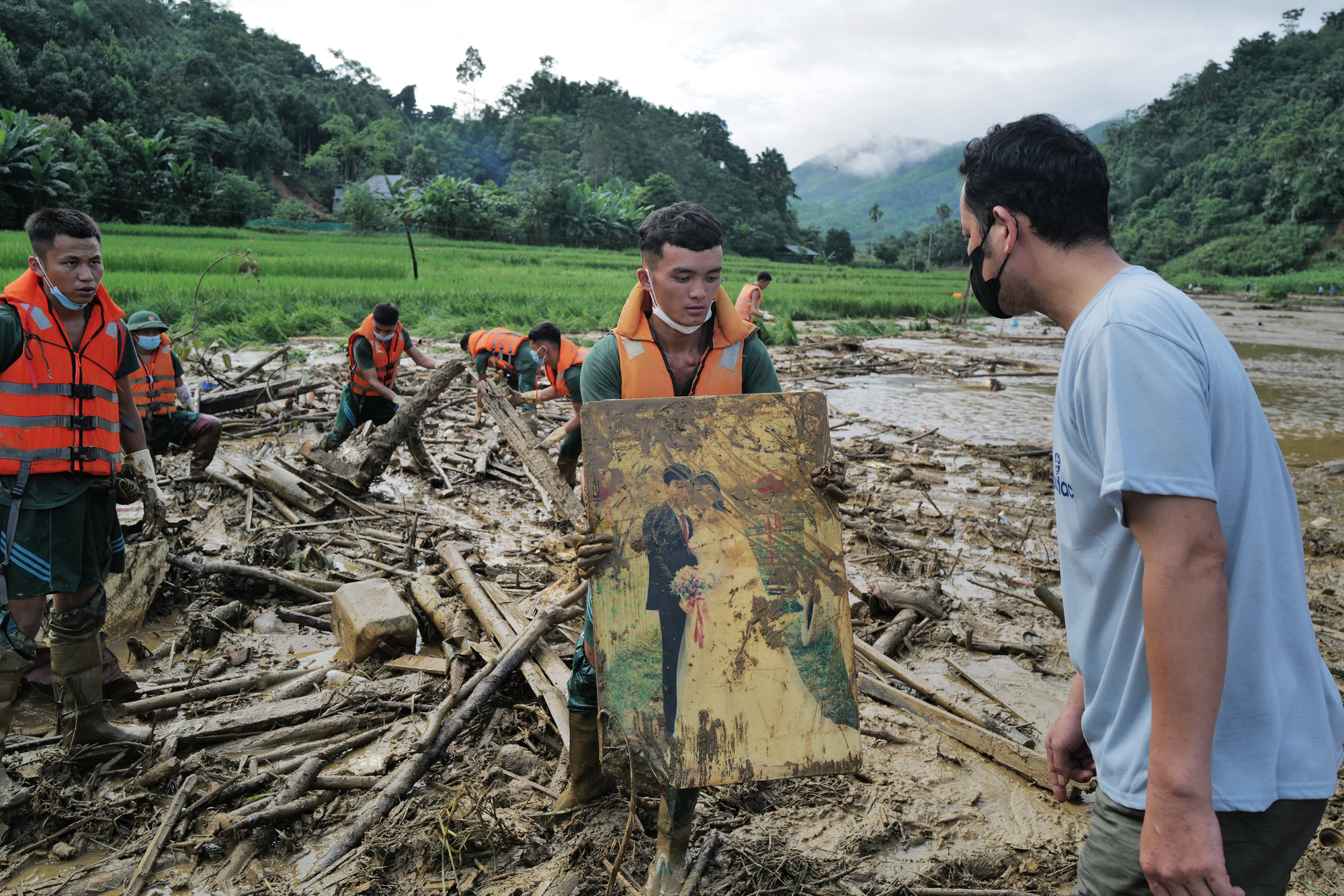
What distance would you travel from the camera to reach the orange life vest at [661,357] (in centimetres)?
276

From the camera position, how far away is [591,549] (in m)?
2.25

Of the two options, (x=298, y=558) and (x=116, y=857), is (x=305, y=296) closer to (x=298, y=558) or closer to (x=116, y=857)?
(x=298, y=558)

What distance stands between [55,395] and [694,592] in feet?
10.8

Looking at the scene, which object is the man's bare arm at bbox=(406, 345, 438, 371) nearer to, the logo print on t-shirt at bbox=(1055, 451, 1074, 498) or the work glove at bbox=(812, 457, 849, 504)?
the work glove at bbox=(812, 457, 849, 504)

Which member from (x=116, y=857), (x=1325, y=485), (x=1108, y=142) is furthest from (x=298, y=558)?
(x=1108, y=142)

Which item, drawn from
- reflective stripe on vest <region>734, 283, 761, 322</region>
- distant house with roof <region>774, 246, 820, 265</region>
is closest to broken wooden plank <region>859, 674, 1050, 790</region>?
reflective stripe on vest <region>734, 283, 761, 322</region>

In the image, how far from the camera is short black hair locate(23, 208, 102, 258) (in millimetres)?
3512

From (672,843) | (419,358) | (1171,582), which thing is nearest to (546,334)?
(419,358)

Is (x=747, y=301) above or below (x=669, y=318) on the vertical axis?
above

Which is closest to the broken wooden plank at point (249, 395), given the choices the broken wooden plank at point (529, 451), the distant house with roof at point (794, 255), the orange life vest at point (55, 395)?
the broken wooden plank at point (529, 451)

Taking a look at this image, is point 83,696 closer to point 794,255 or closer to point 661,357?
point 661,357

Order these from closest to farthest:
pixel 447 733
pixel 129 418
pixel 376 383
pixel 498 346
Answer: pixel 447 733, pixel 129 418, pixel 376 383, pixel 498 346

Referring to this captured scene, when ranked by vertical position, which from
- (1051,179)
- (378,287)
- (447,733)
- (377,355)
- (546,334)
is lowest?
Answer: (447,733)

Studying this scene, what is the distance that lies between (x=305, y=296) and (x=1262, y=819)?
1967 centimetres
